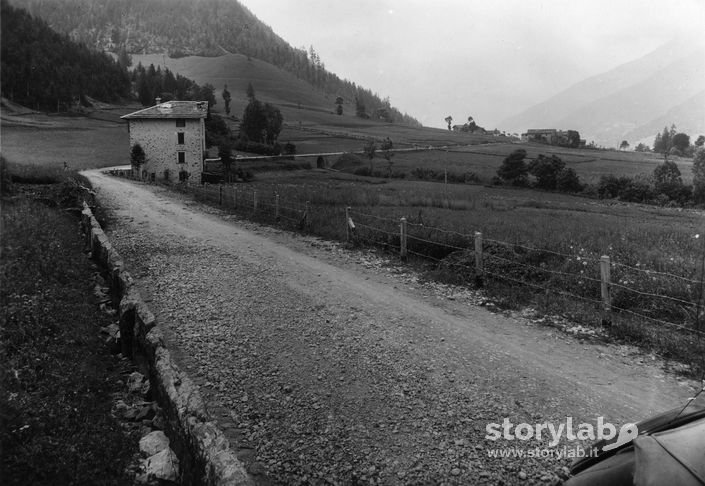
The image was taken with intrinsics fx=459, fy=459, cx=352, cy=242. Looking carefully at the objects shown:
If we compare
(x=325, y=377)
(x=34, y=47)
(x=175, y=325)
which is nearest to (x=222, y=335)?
(x=175, y=325)

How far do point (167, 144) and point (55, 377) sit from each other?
196 ft

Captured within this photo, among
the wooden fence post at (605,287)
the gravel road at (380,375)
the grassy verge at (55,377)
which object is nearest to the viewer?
the grassy verge at (55,377)

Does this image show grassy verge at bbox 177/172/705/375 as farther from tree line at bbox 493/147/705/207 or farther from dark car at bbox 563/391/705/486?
tree line at bbox 493/147/705/207

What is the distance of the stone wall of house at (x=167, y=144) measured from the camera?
5994cm

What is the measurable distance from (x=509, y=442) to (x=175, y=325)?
21.0 feet

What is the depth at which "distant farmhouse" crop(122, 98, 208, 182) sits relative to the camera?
196 ft

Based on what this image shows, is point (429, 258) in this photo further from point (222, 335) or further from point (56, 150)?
point (56, 150)

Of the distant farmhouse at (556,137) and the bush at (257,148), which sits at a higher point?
the distant farmhouse at (556,137)

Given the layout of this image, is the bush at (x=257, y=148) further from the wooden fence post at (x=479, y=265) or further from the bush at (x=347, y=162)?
the wooden fence post at (x=479, y=265)

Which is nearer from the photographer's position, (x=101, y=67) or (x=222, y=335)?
(x=222, y=335)

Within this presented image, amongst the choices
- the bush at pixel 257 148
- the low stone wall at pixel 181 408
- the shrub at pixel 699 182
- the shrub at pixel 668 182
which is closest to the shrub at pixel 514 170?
the shrub at pixel 668 182

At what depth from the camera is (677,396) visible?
6.38 meters

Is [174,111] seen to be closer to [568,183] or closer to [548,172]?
[548,172]

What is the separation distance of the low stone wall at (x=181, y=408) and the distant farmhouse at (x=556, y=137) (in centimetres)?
14868
